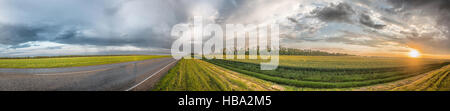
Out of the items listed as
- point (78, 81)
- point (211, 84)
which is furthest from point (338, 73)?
point (78, 81)

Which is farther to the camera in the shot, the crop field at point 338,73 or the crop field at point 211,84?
the crop field at point 338,73

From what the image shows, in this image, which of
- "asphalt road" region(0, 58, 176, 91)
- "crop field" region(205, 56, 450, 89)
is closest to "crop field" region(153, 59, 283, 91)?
"asphalt road" region(0, 58, 176, 91)

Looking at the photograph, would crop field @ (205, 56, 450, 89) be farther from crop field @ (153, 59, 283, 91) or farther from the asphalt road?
the asphalt road

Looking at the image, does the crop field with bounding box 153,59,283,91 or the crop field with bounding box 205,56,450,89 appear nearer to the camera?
the crop field with bounding box 153,59,283,91

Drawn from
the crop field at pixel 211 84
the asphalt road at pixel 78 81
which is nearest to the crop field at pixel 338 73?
the crop field at pixel 211 84

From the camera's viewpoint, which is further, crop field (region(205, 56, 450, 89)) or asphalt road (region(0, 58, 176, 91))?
crop field (region(205, 56, 450, 89))

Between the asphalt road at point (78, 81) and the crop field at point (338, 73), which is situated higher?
the asphalt road at point (78, 81)

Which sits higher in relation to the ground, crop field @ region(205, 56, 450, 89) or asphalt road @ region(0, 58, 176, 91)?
asphalt road @ region(0, 58, 176, 91)

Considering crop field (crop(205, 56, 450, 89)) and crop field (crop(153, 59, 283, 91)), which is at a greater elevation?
crop field (crop(153, 59, 283, 91))

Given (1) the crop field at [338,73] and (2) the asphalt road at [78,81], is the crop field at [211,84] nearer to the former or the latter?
(2) the asphalt road at [78,81]
